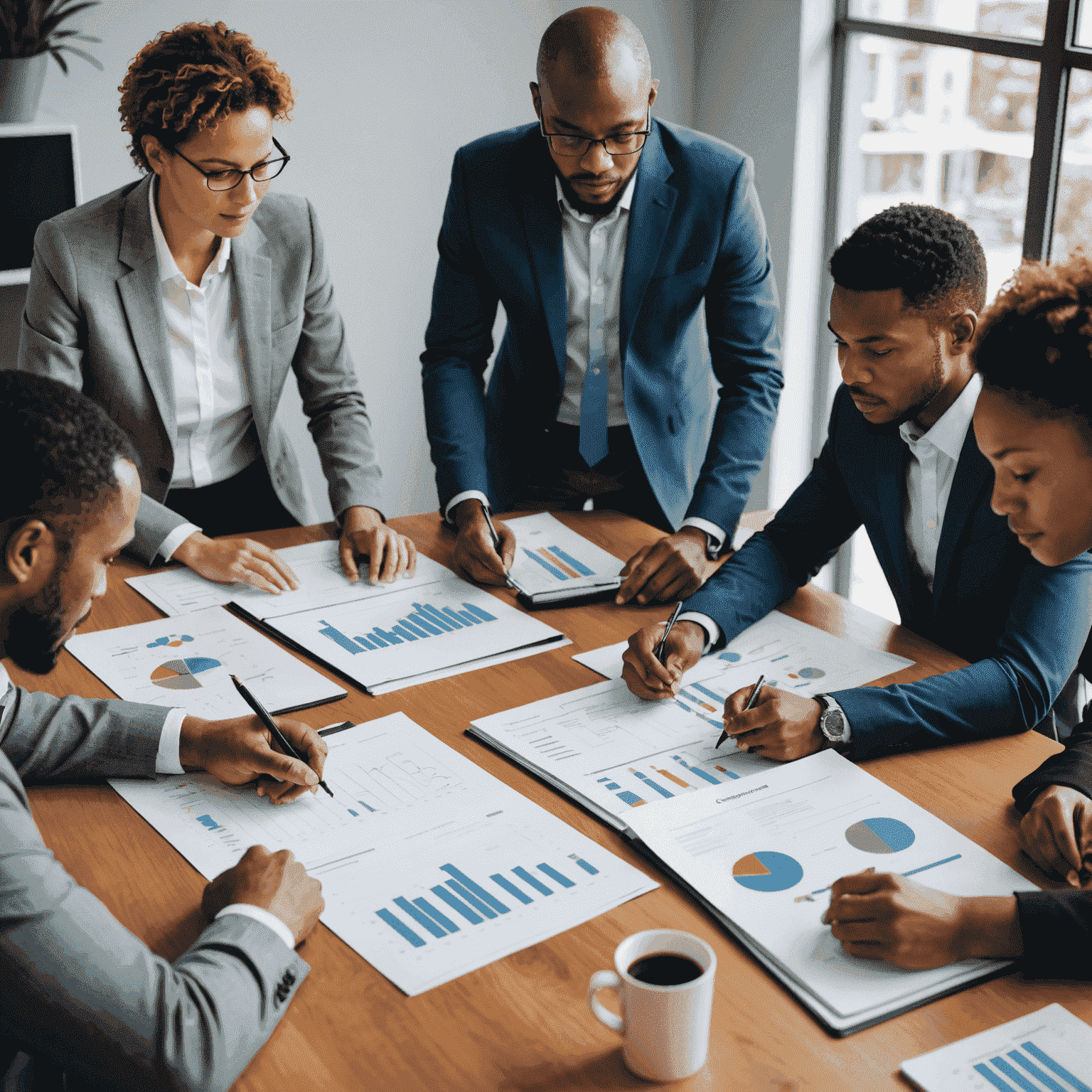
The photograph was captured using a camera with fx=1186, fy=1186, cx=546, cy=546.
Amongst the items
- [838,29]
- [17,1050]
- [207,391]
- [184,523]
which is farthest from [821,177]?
[17,1050]

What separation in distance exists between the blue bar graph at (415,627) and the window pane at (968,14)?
2185 millimetres

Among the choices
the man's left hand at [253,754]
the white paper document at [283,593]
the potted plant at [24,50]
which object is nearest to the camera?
the man's left hand at [253,754]

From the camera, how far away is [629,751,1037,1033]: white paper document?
1.03 m

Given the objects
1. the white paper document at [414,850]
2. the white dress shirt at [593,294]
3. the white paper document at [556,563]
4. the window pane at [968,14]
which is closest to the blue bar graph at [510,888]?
the white paper document at [414,850]

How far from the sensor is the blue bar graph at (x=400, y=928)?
109 centimetres

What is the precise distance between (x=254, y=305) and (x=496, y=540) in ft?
2.30

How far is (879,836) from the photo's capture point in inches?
48.5

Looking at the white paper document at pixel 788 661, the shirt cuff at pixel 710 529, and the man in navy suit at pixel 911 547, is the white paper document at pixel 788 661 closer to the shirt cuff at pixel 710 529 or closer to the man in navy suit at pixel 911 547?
the man in navy suit at pixel 911 547

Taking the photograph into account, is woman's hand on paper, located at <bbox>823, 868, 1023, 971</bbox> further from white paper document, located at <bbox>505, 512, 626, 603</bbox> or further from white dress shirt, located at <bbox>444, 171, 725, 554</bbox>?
white dress shirt, located at <bbox>444, 171, 725, 554</bbox>

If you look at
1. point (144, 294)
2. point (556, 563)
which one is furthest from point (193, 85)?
point (556, 563)

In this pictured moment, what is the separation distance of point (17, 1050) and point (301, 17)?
3.03 metres

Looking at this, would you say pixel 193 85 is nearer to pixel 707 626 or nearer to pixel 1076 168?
pixel 707 626

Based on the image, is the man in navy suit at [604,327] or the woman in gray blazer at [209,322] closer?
the woman in gray blazer at [209,322]

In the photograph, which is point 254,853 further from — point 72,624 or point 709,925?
point 709,925
